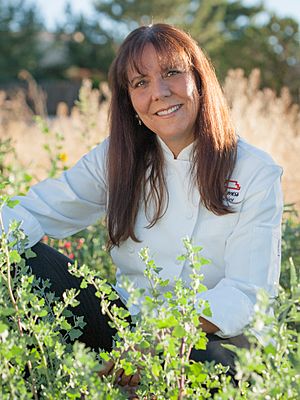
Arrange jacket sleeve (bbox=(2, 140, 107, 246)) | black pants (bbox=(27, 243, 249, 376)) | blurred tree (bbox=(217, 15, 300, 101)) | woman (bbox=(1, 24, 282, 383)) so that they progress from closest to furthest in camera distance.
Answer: woman (bbox=(1, 24, 282, 383)) < black pants (bbox=(27, 243, 249, 376)) < jacket sleeve (bbox=(2, 140, 107, 246)) < blurred tree (bbox=(217, 15, 300, 101))

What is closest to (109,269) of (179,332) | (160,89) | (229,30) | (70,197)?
(70,197)

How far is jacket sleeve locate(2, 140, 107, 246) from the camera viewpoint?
2510mm

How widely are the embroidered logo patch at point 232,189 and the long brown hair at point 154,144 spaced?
0.01 m

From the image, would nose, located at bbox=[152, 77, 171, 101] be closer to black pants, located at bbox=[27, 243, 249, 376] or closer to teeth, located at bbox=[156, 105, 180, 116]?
teeth, located at bbox=[156, 105, 180, 116]

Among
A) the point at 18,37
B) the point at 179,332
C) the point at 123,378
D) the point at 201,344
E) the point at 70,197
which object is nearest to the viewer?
the point at 179,332

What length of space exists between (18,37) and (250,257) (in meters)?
24.4

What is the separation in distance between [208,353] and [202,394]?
340 millimetres

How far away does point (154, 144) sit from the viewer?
2545 millimetres

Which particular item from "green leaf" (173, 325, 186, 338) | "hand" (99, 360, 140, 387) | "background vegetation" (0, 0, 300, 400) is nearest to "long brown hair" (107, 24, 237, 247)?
"background vegetation" (0, 0, 300, 400)

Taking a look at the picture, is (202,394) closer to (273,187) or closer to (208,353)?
(208,353)

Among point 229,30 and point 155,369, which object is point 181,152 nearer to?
point 155,369

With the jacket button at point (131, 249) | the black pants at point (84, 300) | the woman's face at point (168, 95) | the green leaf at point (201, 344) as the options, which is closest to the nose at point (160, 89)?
the woman's face at point (168, 95)

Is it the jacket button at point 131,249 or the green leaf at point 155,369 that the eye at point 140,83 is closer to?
the jacket button at point 131,249

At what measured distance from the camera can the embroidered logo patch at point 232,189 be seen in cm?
221
